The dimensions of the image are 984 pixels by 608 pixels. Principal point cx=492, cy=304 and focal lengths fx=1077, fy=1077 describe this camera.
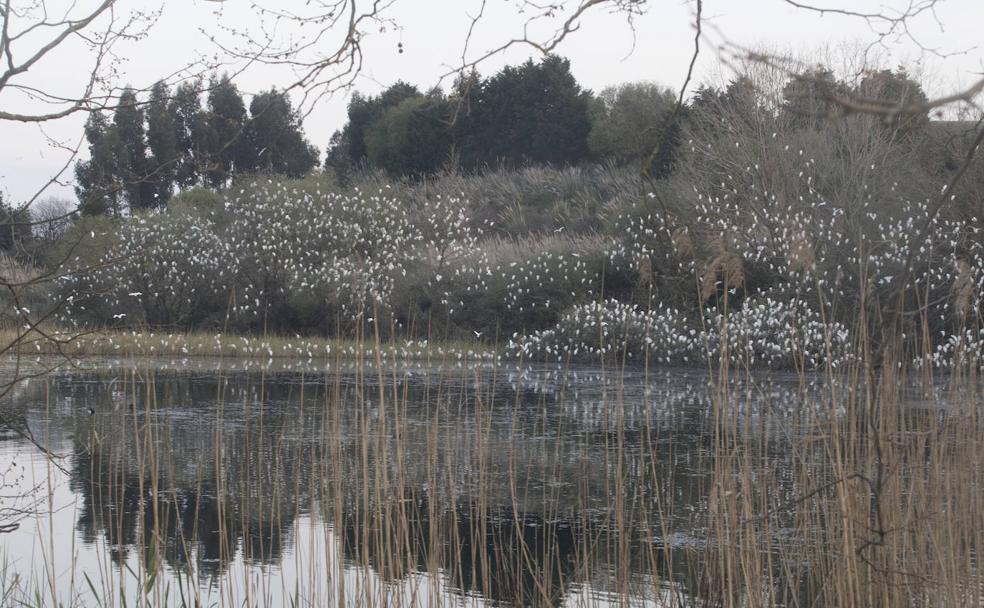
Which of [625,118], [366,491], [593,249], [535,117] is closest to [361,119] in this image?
[535,117]

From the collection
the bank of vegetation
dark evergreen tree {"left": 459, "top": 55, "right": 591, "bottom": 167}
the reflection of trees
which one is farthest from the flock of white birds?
dark evergreen tree {"left": 459, "top": 55, "right": 591, "bottom": 167}

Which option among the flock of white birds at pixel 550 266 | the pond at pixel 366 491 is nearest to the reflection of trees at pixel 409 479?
the pond at pixel 366 491

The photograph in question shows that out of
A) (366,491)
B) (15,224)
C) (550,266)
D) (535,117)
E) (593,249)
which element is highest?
(535,117)

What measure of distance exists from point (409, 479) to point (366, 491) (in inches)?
A: 134

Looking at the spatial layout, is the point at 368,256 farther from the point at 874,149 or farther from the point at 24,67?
the point at 24,67

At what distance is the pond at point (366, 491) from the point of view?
3.91m

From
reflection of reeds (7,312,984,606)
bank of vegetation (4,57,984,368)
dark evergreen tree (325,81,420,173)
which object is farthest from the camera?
dark evergreen tree (325,81,420,173)

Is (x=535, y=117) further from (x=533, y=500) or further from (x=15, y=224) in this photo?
(x=15, y=224)

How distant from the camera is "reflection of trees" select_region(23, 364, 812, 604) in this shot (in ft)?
13.3

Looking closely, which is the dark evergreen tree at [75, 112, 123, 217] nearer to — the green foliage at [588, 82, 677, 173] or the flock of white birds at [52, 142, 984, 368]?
the flock of white birds at [52, 142, 984, 368]

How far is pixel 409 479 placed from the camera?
742cm

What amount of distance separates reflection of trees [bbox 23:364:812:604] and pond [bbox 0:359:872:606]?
0.11ft

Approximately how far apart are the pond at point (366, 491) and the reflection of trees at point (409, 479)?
0.11 ft

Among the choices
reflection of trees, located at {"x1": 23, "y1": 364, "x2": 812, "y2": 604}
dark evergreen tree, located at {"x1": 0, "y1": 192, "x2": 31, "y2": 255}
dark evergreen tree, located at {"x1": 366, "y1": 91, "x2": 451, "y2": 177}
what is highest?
dark evergreen tree, located at {"x1": 366, "y1": 91, "x2": 451, "y2": 177}
